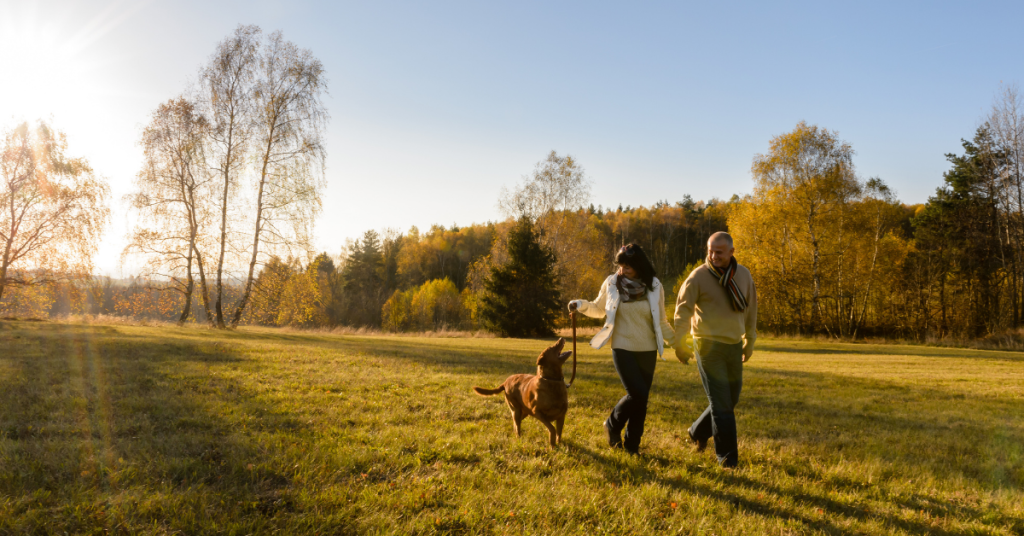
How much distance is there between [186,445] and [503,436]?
2.96 metres

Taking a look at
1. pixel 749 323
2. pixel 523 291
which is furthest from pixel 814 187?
pixel 749 323

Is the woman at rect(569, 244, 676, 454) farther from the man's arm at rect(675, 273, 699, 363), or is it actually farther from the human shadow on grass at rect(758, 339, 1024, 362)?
the human shadow on grass at rect(758, 339, 1024, 362)

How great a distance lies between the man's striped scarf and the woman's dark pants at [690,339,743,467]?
0.39 m

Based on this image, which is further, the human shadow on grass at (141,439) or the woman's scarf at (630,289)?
the woman's scarf at (630,289)

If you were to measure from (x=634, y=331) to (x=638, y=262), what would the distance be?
69cm

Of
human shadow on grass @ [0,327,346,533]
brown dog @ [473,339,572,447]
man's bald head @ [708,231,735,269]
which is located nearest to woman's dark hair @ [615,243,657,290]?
man's bald head @ [708,231,735,269]

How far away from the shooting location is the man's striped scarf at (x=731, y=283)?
174 inches

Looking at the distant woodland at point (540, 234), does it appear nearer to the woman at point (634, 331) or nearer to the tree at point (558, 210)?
the tree at point (558, 210)

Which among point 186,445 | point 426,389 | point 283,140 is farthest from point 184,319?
point 186,445

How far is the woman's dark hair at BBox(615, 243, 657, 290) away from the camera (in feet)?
15.3

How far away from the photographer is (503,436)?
5.06 m

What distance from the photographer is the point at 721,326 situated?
442 centimetres

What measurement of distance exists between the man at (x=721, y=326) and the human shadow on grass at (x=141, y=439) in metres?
3.69

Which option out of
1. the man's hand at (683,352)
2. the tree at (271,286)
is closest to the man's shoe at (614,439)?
the man's hand at (683,352)
